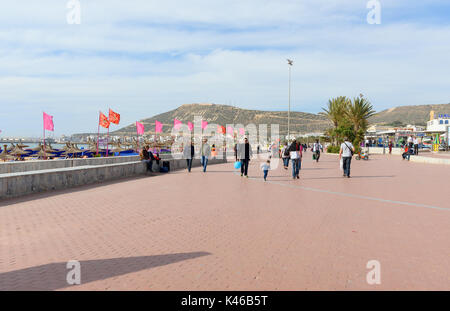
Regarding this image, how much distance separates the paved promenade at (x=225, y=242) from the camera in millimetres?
3789

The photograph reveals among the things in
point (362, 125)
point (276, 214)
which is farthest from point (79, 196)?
point (362, 125)

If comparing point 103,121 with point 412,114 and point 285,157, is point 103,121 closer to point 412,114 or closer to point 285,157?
point 285,157

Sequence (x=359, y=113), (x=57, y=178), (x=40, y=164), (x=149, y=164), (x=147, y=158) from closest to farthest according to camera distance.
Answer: (x=57, y=178)
(x=40, y=164)
(x=149, y=164)
(x=147, y=158)
(x=359, y=113)

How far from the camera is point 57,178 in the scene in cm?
1102

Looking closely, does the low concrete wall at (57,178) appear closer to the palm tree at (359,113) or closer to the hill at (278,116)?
the palm tree at (359,113)

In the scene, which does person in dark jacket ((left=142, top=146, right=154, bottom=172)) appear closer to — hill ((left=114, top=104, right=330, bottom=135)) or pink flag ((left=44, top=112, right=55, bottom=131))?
pink flag ((left=44, top=112, right=55, bottom=131))

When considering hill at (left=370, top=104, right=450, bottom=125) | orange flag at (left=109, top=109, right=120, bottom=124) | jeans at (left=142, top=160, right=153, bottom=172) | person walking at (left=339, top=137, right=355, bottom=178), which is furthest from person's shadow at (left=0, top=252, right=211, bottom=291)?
hill at (left=370, top=104, right=450, bottom=125)

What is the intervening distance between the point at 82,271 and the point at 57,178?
7.80 metres

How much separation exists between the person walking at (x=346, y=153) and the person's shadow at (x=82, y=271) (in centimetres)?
1110

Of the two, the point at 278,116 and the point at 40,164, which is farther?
the point at 278,116

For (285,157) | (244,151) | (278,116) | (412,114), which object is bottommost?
(285,157)

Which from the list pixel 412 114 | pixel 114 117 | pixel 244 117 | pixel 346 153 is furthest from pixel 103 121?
pixel 412 114

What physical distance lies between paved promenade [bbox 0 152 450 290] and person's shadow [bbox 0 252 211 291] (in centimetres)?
1
